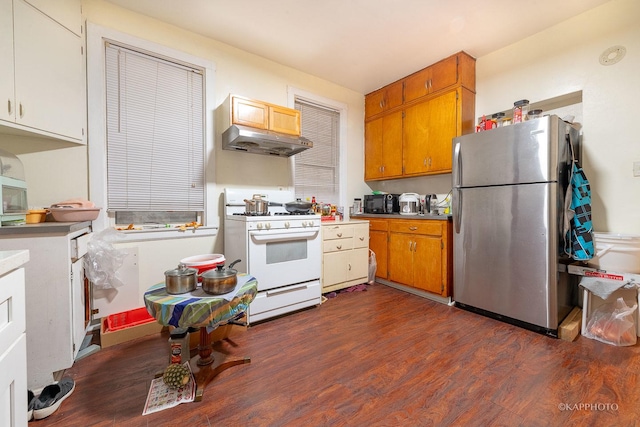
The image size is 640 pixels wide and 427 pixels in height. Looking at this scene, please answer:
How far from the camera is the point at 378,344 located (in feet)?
6.50

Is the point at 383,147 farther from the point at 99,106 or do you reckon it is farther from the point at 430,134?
the point at 99,106

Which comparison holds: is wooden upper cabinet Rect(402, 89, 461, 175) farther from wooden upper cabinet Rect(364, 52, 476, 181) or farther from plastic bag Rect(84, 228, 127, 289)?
plastic bag Rect(84, 228, 127, 289)

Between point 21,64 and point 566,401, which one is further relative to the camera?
point 21,64

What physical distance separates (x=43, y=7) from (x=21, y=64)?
1.54 ft

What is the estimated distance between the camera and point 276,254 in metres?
2.40

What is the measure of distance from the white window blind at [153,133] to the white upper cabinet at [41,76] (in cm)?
25

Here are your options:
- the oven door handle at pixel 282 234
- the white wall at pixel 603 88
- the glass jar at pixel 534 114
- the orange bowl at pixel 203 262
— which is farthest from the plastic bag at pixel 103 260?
the white wall at pixel 603 88

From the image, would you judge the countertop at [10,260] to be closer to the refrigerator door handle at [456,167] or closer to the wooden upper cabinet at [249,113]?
the wooden upper cabinet at [249,113]

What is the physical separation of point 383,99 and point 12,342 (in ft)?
13.2

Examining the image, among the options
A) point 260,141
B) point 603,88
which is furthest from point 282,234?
point 603,88

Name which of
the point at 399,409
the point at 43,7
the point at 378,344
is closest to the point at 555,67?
the point at 378,344

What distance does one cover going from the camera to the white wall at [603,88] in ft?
7.13

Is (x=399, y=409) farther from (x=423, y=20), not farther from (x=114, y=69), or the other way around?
(x=114, y=69)

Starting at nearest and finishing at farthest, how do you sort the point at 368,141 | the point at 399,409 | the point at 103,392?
the point at 399,409 → the point at 103,392 → the point at 368,141
